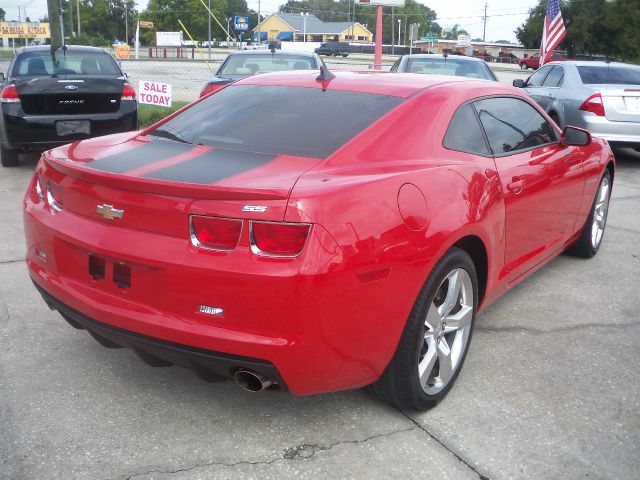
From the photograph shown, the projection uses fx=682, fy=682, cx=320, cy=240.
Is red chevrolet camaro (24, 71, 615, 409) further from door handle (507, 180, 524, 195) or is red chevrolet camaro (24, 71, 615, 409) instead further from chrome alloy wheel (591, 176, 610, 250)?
chrome alloy wheel (591, 176, 610, 250)

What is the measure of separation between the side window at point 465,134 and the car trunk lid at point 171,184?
85 cm

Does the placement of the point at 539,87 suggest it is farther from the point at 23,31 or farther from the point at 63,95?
the point at 23,31

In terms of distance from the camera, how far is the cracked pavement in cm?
264

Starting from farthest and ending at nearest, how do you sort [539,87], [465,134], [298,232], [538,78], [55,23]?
[55,23], [538,78], [539,87], [465,134], [298,232]

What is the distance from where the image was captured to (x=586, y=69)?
1050cm

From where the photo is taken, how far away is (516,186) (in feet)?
11.9

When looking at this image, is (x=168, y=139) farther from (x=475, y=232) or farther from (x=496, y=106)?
(x=496, y=106)

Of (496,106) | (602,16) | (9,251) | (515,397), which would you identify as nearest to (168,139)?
(496,106)

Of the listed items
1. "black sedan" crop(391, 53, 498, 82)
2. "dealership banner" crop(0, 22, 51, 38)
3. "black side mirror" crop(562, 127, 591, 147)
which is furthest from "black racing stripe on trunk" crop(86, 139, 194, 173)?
"dealership banner" crop(0, 22, 51, 38)

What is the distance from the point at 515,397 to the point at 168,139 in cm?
211

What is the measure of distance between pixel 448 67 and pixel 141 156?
929 centimetres

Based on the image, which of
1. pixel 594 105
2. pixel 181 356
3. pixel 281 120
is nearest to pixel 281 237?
pixel 181 356

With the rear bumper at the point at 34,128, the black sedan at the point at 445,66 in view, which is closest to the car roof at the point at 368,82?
the rear bumper at the point at 34,128

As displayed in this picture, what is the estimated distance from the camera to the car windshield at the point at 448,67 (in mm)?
11344
